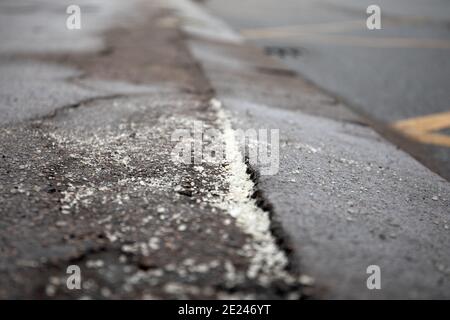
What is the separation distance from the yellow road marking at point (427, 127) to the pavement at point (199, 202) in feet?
1.12

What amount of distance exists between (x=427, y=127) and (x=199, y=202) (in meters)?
1.81

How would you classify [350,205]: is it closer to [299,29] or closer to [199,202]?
[199,202]

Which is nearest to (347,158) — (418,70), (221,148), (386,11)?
(221,148)

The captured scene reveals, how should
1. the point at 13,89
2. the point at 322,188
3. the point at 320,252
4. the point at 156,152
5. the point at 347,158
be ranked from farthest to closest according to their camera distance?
the point at 13,89 → the point at 347,158 → the point at 156,152 → the point at 322,188 → the point at 320,252

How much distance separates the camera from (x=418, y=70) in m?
3.68

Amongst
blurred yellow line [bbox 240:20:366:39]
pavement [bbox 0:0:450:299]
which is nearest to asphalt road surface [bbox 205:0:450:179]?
blurred yellow line [bbox 240:20:366:39]

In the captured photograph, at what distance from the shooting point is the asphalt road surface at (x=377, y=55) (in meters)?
2.53

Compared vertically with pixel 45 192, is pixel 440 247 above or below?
below

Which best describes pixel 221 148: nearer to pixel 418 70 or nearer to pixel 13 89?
pixel 13 89

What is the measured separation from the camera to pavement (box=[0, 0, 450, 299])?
3.04 feet

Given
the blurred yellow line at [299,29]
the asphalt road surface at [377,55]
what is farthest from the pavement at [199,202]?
the blurred yellow line at [299,29]

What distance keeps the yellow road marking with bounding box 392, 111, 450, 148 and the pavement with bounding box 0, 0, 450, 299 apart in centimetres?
34

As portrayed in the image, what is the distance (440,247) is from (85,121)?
1.52 metres
